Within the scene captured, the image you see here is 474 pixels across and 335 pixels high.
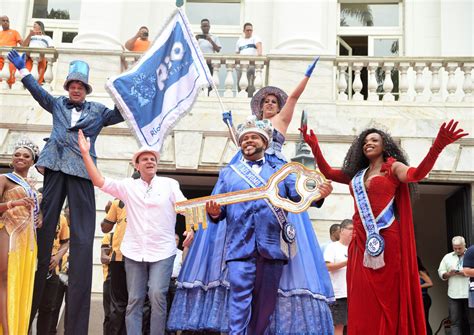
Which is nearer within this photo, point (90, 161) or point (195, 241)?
point (90, 161)

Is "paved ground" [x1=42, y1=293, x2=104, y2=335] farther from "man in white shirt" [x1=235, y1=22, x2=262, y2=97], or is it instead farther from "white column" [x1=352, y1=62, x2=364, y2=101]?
"white column" [x1=352, y1=62, x2=364, y2=101]

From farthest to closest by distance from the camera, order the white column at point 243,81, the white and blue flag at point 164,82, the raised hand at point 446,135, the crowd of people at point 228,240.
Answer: the white column at point 243,81 < the white and blue flag at point 164,82 < the crowd of people at point 228,240 < the raised hand at point 446,135

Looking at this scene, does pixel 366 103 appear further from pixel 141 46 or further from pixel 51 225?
pixel 51 225

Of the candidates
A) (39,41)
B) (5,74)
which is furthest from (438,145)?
(39,41)

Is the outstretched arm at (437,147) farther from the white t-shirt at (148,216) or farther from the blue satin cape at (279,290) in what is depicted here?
the white t-shirt at (148,216)

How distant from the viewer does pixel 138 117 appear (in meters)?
6.87

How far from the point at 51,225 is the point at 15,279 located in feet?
1.71

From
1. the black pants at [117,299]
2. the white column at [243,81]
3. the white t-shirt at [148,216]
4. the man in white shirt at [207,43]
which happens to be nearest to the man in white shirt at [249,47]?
the white column at [243,81]

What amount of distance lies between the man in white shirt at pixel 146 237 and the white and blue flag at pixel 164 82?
99 centimetres

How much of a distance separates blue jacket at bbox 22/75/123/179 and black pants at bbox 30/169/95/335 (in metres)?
0.08

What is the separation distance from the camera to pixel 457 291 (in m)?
9.70

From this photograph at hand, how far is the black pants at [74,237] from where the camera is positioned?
5504 millimetres

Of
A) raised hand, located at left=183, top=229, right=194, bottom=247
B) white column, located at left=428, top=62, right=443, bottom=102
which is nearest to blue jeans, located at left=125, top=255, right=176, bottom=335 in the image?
raised hand, located at left=183, top=229, right=194, bottom=247

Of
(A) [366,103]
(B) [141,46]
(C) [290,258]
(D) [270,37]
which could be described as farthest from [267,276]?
(D) [270,37]
